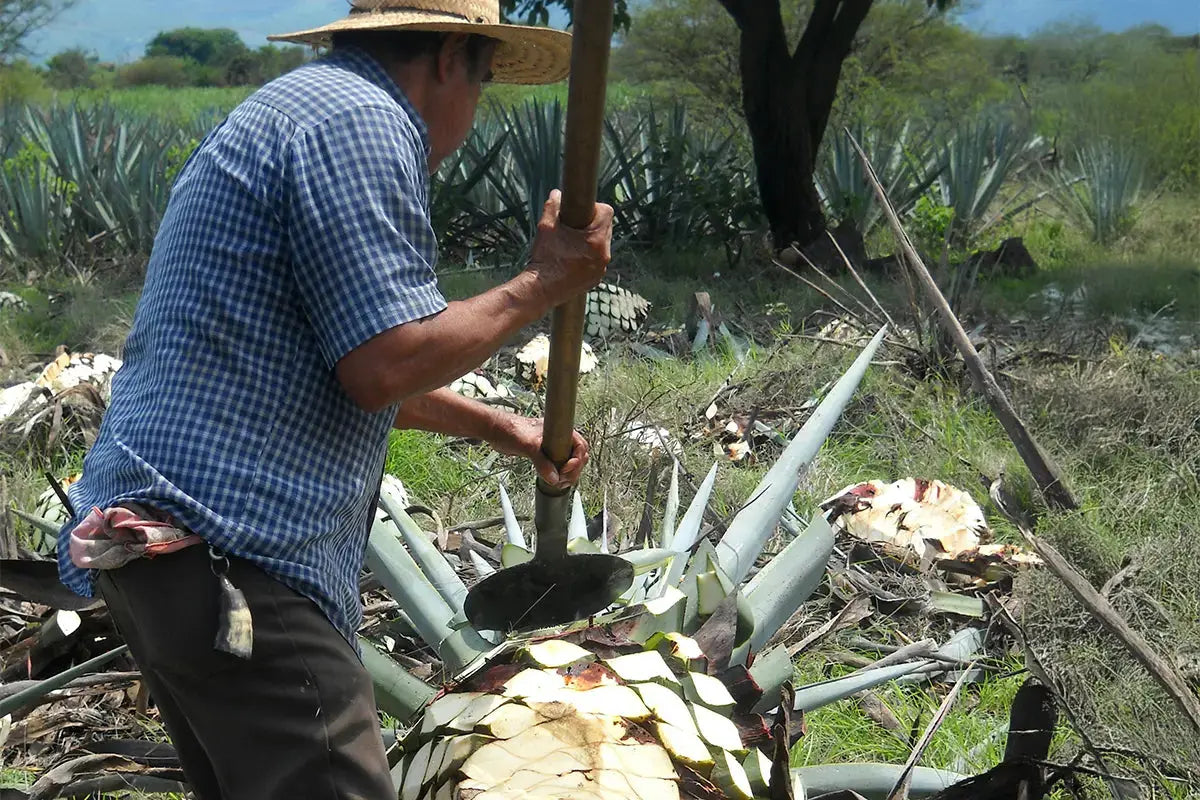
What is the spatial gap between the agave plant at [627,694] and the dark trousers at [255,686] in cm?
11

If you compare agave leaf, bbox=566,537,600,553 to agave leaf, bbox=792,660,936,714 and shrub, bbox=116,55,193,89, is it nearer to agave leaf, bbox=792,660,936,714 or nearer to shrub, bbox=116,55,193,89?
agave leaf, bbox=792,660,936,714

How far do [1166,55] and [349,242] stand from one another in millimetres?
22954

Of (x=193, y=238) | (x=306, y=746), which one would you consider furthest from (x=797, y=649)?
(x=193, y=238)


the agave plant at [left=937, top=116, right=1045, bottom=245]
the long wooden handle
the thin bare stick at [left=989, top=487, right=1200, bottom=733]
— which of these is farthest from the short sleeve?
the agave plant at [left=937, top=116, right=1045, bottom=245]

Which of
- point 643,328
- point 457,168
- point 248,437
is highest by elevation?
point 248,437

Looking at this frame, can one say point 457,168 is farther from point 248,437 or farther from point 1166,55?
point 1166,55

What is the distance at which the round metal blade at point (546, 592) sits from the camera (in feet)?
6.89

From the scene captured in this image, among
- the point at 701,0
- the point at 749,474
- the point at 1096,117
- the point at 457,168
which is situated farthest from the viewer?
the point at 701,0

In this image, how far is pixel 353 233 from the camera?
156 centimetres

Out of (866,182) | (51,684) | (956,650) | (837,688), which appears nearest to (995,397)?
(956,650)

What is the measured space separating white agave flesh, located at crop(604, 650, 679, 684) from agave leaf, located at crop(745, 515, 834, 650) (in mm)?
468

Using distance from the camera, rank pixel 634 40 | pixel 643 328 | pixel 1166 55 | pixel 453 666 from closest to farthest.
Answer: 1. pixel 453 666
2. pixel 643 328
3. pixel 1166 55
4. pixel 634 40

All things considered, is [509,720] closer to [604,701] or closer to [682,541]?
[604,701]

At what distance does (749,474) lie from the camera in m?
4.08
